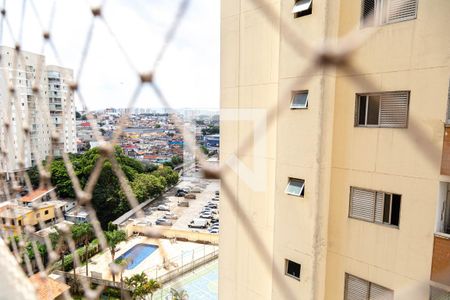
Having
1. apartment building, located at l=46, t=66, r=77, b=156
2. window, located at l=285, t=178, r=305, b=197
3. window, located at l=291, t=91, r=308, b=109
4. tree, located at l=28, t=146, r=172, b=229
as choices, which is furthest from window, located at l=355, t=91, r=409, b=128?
tree, located at l=28, t=146, r=172, b=229

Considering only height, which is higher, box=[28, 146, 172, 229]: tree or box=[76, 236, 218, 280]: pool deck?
box=[28, 146, 172, 229]: tree

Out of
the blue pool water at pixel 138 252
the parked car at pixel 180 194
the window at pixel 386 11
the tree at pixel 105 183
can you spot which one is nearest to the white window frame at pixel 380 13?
the window at pixel 386 11

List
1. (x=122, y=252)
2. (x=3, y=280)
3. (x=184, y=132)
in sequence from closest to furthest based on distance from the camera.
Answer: (x=3, y=280)
(x=184, y=132)
(x=122, y=252)

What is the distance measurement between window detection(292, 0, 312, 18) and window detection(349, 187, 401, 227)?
927 mm

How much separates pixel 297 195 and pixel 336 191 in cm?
20

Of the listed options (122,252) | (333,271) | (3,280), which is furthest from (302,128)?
(122,252)

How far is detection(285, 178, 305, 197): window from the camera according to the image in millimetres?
1569

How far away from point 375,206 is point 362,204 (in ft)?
0.19

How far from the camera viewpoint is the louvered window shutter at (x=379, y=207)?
Answer: 1380mm

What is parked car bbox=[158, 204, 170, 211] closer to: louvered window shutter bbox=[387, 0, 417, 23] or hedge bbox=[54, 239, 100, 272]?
hedge bbox=[54, 239, 100, 272]

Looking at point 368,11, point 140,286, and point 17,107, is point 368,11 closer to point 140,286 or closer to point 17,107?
point 17,107

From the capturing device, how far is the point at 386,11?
133cm

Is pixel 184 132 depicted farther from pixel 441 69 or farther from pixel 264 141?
pixel 264 141

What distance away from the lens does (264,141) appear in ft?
5.83
